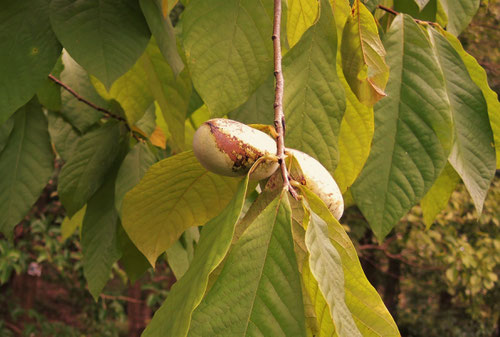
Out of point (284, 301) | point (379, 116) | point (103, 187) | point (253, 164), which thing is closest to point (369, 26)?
point (379, 116)

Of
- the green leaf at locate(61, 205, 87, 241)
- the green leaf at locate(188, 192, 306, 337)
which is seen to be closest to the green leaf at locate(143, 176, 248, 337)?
the green leaf at locate(188, 192, 306, 337)

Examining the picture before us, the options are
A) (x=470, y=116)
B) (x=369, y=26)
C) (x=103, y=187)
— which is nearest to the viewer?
(x=369, y=26)

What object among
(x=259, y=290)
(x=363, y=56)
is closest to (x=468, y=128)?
(x=363, y=56)

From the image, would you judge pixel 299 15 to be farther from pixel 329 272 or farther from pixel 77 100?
pixel 77 100

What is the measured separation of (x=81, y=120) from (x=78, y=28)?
421mm

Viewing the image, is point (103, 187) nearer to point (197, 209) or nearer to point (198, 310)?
point (197, 209)

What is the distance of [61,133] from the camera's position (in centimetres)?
110

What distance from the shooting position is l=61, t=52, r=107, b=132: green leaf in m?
1.08

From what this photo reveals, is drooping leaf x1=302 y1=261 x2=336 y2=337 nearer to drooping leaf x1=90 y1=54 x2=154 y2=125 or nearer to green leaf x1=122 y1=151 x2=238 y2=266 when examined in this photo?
green leaf x1=122 y1=151 x2=238 y2=266

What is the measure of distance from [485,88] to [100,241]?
0.68m

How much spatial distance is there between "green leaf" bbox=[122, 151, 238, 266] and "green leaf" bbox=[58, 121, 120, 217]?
35cm

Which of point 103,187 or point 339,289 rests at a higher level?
point 339,289

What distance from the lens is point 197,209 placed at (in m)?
0.62

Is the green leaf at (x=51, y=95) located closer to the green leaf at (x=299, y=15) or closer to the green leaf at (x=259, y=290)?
the green leaf at (x=299, y=15)
